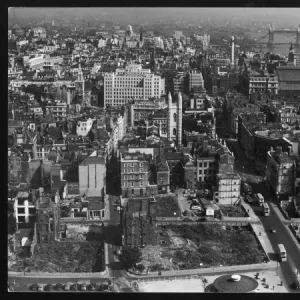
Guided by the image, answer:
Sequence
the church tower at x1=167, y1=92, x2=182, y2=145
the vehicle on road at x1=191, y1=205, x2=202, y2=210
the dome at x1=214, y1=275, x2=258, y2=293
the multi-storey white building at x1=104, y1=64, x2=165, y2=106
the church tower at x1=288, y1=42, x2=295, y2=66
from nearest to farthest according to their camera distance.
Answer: the dome at x1=214, y1=275, x2=258, y2=293
the vehicle on road at x1=191, y1=205, x2=202, y2=210
the church tower at x1=167, y1=92, x2=182, y2=145
the multi-storey white building at x1=104, y1=64, x2=165, y2=106
the church tower at x1=288, y1=42, x2=295, y2=66

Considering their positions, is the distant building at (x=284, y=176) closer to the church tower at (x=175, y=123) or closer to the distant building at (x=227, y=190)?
the distant building at (x=227, y=190)

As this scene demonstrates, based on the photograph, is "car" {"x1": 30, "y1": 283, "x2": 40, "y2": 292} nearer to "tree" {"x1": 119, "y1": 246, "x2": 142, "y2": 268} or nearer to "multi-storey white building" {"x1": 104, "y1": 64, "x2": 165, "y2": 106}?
"tree" {"x1": 119, "y1": 246, "x2": 142, "y2": 268}

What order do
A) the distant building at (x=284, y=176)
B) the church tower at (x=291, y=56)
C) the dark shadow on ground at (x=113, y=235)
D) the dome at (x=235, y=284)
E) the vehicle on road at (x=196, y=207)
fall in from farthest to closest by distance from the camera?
the church tower at (x=291, y=56), the distant building at (x=284, y=176), the vehicle on road at (x=196, y=207), the dark shadow on ground at (x=113, y=235), the dome at (x=235, y=284)

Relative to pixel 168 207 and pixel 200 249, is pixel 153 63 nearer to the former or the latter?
pixel 168 207

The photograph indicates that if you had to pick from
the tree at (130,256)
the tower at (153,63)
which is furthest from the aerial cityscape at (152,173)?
the tower at (153,63)

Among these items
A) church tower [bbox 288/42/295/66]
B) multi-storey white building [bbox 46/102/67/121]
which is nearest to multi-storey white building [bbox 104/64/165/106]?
multi-storey white building [bbox 46/102/67/121]

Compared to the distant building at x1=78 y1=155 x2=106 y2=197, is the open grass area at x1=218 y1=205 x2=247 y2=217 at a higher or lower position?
lower

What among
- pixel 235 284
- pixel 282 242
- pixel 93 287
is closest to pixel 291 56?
pixel 282 242
